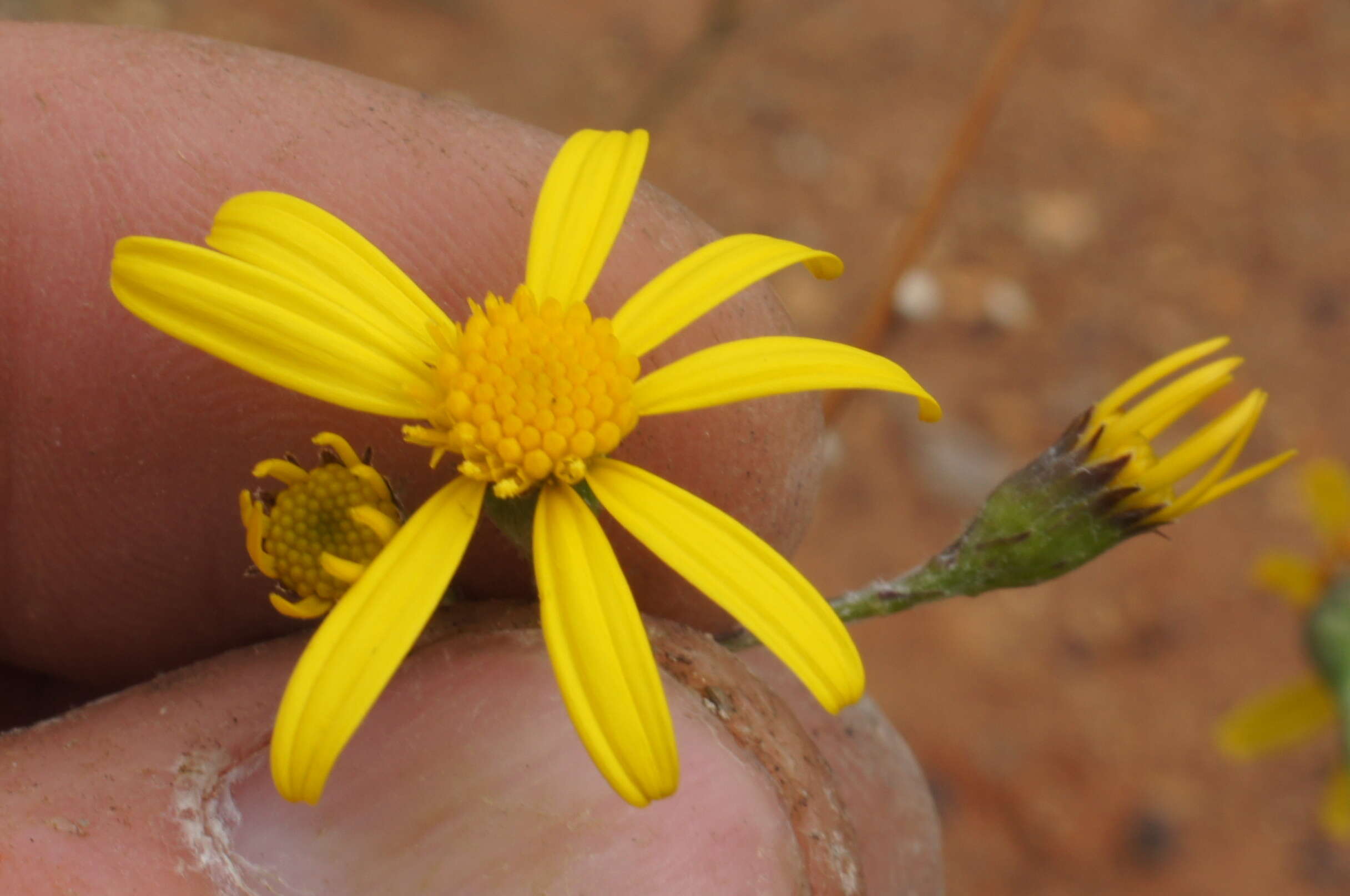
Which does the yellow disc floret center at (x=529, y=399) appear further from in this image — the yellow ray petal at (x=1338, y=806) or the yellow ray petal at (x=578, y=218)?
the yellow ray petal at (x=1338, y=806)

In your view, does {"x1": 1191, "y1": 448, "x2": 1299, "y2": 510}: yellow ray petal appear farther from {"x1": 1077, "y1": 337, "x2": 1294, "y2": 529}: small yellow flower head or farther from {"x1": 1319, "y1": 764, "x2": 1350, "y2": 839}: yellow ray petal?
{"x1": 1319, "y1": 764, "x2": 1350, "y2": 839}: yellow ray petal

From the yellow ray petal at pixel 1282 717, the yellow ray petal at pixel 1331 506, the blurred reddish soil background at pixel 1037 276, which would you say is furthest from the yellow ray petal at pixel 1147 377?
the blurred reddish soil background at pixel 1037 276

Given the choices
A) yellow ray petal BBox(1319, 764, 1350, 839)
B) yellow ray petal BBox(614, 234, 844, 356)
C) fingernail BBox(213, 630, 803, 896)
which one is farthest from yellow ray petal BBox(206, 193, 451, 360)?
yellow ray petal BBox(1319, 764, 1350, 839)

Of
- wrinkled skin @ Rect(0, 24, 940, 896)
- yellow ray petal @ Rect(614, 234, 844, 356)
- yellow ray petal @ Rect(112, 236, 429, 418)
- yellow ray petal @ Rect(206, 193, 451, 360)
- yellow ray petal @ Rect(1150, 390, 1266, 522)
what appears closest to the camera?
yellow ray petal @ Rect(112, 236, 429, 418)

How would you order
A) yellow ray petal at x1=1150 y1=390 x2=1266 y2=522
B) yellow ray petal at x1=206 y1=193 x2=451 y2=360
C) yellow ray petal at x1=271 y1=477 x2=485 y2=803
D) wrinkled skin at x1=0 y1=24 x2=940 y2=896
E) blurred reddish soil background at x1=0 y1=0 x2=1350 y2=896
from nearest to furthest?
yellow ray petal at x1=271 y1=477 x2=485 y2=803, yellow ray petal at x1=206 y1=193 x2=451 y2=360, yellow ray petal at x1=1150 y1=390 x2=1266 y2=522, wrinkled skin at x1=0 y1=24 x2=940 y2=896, blurred reddish soil background at x1=0 y1=0 x2=1350 y2=896

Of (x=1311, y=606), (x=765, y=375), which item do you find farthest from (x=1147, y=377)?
(x=1311, y=606)

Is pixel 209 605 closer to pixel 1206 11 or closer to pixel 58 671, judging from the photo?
pixel 58 671
